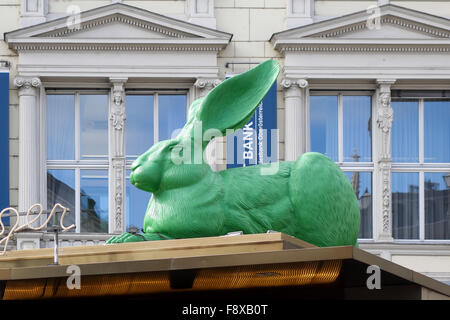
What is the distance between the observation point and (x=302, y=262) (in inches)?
305

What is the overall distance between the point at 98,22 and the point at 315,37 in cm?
410

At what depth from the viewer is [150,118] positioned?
72.5 ft

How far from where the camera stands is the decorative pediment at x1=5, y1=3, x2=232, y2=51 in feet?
69.9

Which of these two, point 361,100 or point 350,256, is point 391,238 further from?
point 350,256

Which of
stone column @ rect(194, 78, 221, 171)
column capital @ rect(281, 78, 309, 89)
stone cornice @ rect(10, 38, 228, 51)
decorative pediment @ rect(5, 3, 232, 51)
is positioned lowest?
stone column @ rect(194, 78, 221, 171)

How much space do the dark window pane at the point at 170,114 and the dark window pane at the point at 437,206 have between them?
16.2 ft

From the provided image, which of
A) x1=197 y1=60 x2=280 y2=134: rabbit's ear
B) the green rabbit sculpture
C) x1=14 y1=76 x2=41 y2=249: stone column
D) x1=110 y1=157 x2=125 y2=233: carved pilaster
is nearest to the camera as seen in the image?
the green rabbit sculpture

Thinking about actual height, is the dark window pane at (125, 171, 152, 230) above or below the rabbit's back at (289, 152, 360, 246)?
below

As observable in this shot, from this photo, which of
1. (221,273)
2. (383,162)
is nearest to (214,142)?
(383,162)

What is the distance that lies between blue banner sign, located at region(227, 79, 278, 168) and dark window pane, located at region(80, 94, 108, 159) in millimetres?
2531

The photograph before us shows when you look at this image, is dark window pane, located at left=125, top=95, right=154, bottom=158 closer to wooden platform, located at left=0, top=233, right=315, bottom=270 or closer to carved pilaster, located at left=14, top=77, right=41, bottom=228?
carved pilaster, located at left=14, top=77, right=41, bottom=228

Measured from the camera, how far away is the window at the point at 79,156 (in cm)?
2180

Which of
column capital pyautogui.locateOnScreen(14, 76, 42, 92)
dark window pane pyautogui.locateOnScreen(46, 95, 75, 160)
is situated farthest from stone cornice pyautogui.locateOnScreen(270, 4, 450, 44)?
column capital pyautogui.locateOnScreen(14, 76, 42, 92)
